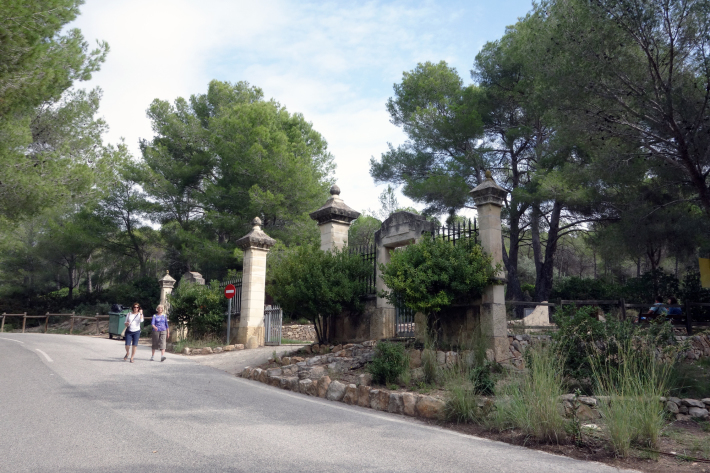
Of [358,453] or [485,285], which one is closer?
[358,453]

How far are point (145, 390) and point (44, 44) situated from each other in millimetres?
9323

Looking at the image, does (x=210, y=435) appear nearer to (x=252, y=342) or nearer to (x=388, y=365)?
(x=388, y=365)

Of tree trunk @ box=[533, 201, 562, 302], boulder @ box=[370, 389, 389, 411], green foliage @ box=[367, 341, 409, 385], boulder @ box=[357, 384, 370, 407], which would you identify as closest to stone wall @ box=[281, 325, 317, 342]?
tree trunk @ box=[533, 201, 562, 302]

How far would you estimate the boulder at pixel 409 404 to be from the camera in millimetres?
7352

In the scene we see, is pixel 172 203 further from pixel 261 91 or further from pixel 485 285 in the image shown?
pixel 485 285

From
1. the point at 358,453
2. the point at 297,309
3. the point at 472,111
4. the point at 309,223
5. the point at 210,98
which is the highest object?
the point at 210,98

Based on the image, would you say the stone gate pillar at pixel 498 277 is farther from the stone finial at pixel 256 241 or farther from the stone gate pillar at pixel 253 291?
the stone gate pillar at pixel 253 291

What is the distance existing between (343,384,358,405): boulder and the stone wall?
13.6m

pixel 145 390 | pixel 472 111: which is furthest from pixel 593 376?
pixel 472 111

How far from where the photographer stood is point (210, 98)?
35125 millimetres

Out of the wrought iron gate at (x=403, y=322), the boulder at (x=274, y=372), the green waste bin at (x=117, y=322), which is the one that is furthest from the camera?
the green waste bin at (x=117, y=322)

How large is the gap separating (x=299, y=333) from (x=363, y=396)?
47.5ft

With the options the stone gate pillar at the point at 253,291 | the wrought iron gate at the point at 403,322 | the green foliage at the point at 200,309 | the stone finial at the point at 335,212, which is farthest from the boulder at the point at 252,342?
the wrought iron gate at the point at 403,322

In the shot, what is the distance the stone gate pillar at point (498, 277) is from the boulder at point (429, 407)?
2.53 metres
